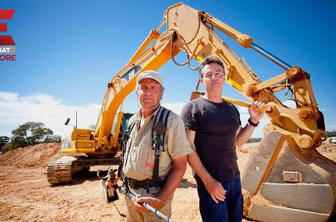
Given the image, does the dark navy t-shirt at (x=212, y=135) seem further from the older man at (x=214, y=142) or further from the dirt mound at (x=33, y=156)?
the dirt mound at (x=33, y=156)

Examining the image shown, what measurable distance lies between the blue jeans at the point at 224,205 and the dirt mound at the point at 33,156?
62.8ft

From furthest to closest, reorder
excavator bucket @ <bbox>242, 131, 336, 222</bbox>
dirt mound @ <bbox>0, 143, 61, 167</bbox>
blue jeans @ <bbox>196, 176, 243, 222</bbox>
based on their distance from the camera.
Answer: dirt mound @ <bbox>0, 143, 61, 167</bbox>
excavator bucket @ <bbox>242, 131, 336, 222</bbox>
blue jeans @ <bbox>196, 176, 243, 222</bbox>

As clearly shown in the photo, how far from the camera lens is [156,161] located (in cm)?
166

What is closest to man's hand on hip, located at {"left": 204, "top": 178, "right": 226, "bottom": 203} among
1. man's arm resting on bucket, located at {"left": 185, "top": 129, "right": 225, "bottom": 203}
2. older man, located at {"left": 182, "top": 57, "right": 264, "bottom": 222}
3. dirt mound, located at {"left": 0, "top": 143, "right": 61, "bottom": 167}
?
man's arm resting on bucket, located at {"left": 185, "top": 129, "right": 225, "bottom": 203}

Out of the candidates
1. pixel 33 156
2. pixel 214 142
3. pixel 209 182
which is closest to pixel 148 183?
pixel 209 182

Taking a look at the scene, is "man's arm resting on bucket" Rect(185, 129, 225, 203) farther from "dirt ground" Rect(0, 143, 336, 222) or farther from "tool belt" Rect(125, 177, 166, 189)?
"dirt ground" Rect(0, 143, 336, 222)

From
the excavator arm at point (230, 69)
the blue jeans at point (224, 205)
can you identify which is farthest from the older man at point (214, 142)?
the excavator arm at point (230, 69)

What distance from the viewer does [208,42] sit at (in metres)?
4.29

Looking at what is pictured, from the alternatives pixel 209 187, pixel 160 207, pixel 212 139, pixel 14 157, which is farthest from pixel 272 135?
pixel 14 157

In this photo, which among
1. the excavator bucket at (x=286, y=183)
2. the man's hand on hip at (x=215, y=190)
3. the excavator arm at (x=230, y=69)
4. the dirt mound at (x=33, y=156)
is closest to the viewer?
the man's hand on hip at (x=215, y=190)

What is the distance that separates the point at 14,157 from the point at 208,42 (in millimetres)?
→ 22865

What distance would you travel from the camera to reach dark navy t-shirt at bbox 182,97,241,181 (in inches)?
72.7

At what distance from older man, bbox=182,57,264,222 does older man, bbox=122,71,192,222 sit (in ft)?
0.52

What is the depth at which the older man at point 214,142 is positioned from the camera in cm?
180
